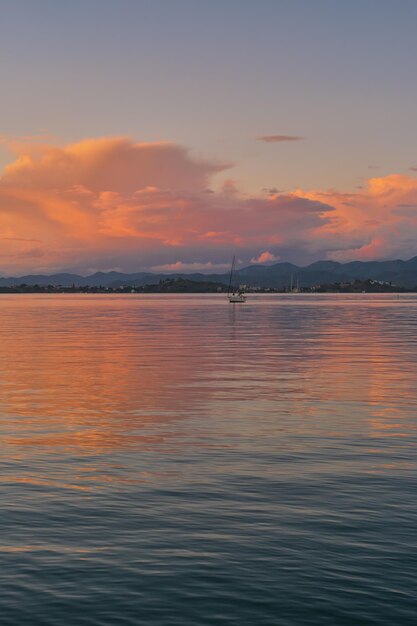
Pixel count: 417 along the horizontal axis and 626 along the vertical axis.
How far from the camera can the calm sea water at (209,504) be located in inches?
613

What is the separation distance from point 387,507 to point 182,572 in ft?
24.8

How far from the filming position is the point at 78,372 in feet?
198

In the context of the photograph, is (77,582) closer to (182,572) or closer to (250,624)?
(182,572)

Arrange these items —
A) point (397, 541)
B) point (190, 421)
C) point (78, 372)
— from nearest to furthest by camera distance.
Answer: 1. point (397, 541)
2. point (190, 421)
3. point (78, 372)

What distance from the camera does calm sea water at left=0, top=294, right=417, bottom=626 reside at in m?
15.6

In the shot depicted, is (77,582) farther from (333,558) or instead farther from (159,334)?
(159,334)

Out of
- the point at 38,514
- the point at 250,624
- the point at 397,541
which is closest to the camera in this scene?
the point at 250,624

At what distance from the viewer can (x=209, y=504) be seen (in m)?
22.5

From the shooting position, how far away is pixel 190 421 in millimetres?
37344

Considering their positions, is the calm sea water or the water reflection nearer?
the calm sea water

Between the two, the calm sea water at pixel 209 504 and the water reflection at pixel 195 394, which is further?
the water reflection at pixel 195 394

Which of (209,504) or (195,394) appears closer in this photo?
(209,504)

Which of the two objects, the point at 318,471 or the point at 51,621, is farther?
the point at 318,471

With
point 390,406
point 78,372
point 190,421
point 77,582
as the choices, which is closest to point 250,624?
point 77,582
